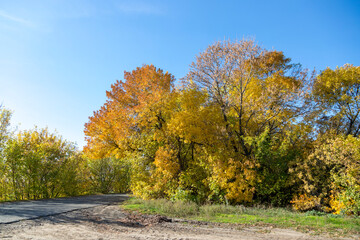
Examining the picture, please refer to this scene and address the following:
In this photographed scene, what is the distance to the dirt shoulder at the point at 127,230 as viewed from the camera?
6.36 metres

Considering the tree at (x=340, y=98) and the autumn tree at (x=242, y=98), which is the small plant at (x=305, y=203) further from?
the tree at (x=340, y=98)

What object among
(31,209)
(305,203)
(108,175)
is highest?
(108,175)

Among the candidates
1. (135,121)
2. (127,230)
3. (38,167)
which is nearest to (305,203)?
(127,230)

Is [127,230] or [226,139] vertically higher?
[226,139]

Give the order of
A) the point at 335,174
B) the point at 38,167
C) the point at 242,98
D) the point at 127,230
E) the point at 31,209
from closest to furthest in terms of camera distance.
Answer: the point at 127,230
the point at 31,209
the point at 335,174
the point at 242,98
the point at 38,167

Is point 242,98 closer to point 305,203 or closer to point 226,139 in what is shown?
point 226,139

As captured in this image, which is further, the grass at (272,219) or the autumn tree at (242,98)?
the autumn tree at (242,98)

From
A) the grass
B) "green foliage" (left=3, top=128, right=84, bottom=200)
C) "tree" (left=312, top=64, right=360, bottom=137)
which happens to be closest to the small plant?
the grass

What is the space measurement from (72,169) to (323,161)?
1890cm

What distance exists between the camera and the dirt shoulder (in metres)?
6.36

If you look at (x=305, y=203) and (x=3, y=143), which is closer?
(x=305, y=203)

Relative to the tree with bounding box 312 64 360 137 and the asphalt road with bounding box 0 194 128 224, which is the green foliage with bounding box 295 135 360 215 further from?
the asphalt road with bounding box 0 194 128 224

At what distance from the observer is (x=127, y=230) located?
733 centimetres

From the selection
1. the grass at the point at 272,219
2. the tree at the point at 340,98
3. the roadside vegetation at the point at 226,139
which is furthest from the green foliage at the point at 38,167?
the tree at the point at 340,98
